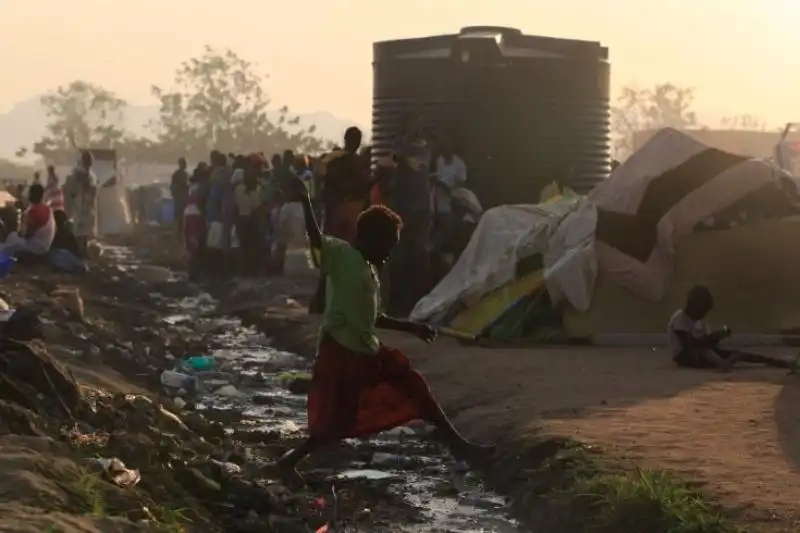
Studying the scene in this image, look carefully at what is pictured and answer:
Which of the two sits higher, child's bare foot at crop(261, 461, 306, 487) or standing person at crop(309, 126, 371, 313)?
standing person at crop(309, 126, 371, 313)

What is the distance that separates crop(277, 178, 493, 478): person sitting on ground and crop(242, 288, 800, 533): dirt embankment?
0.71 m

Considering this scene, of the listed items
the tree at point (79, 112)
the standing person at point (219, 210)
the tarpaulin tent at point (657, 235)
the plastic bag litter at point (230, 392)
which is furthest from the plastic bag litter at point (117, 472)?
the tree at point (79, 112)

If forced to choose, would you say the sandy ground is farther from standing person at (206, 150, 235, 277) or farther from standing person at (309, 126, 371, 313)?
standing person at (206, 150, 235, 277)

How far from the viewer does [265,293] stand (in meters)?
18.7

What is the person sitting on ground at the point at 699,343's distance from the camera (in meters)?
10.4

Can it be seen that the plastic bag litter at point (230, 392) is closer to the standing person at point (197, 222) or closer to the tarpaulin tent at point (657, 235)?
the tarpaulin tent at point (657, 235)

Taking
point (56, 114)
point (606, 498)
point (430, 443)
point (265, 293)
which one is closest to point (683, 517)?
point (606, 498)

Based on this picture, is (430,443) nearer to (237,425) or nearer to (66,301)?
(237,425)

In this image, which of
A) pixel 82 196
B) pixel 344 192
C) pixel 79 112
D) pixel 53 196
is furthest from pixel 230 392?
pixel 79 112

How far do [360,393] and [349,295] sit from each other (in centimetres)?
49

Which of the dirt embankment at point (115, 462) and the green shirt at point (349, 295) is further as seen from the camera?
the green shirt at point (349, 295)

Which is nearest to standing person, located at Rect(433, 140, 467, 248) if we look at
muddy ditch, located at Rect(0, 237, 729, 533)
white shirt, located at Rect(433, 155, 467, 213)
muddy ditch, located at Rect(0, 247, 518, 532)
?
white shirt, located at Rect(433, 155, 467, 213)

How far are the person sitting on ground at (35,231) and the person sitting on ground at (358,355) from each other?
8849mm

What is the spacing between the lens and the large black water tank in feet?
53.0
